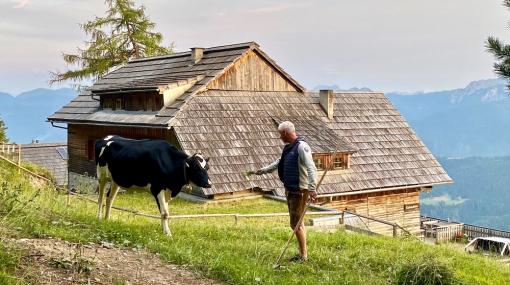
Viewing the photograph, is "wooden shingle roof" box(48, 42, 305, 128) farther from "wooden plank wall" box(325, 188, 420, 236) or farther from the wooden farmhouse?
"wooden plank wall" box(325, 188, 420, 236)

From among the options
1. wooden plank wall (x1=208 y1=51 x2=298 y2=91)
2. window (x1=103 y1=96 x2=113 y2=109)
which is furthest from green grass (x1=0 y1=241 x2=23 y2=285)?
window (x1=103 y1=96 x2=113 y2=109)

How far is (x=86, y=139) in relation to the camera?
26.6 meters

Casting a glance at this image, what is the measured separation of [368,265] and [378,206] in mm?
15356

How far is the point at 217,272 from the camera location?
6.79m

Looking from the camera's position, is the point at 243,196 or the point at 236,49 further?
the point at 236,49

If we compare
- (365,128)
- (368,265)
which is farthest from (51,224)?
(365,128)

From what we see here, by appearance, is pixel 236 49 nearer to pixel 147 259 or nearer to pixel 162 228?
pixel 162 228

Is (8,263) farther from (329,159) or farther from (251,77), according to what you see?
(251,77)

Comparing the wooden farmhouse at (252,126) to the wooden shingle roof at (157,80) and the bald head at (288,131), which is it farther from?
the bald head at (288,131)

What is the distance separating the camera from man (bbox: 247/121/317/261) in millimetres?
7672

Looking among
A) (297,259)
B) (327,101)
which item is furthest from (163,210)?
(327,101)

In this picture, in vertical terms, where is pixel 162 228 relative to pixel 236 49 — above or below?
below

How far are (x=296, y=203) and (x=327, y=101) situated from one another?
1797 cm

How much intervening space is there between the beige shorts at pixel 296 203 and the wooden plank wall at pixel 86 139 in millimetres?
14639
